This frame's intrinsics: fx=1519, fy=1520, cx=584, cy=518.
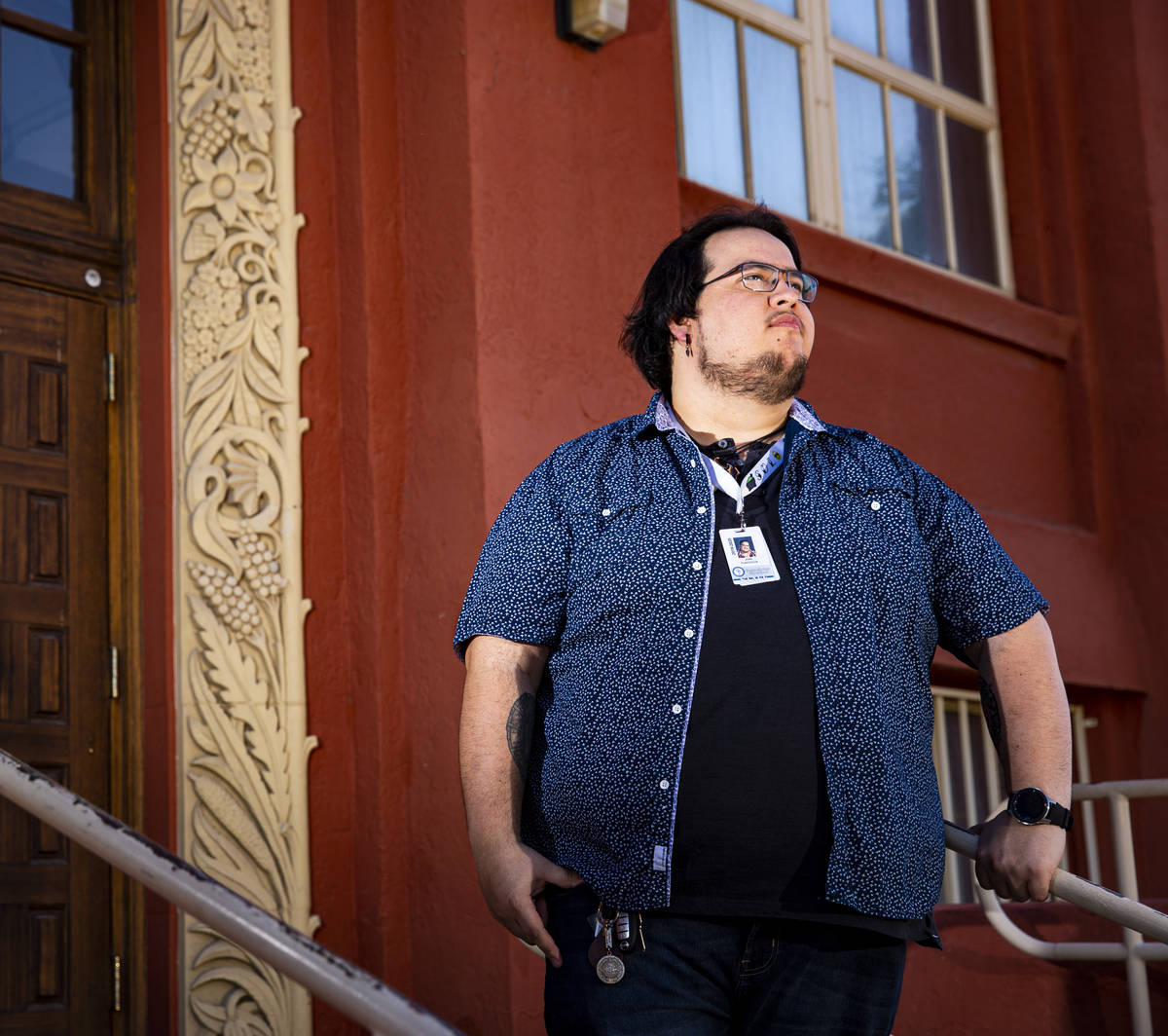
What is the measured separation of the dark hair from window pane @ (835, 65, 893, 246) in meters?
3.45

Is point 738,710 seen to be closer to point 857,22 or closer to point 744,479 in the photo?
point 744,479

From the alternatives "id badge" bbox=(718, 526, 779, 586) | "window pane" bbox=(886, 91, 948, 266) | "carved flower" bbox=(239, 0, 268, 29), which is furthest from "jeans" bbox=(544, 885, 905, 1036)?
"window pane" bbox=(886, 91, 948, 266)

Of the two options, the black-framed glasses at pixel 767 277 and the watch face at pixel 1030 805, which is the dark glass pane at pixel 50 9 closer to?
the black-framed glasses at pixel 767 277

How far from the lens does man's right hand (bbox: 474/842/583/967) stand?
2.14 metres

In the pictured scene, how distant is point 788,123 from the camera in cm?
603

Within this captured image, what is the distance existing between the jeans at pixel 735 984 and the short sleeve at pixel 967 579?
52cm

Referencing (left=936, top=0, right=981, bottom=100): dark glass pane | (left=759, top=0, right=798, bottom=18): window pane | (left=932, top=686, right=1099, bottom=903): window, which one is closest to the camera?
(left=932, top=686, right=1099, bottom=903): window

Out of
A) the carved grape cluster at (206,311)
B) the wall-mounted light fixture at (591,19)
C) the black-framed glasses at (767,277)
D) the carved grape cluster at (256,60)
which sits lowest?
the black-framed glasses at (767,277)

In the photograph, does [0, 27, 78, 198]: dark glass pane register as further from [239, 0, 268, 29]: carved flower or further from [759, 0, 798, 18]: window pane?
[759, 0, 798, 18]: window pane

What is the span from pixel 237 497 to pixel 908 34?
4.00m

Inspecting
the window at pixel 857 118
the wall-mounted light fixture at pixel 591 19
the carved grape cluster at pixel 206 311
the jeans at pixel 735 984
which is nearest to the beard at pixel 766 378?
the jeans at pixel 735 984

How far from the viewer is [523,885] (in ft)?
7.06

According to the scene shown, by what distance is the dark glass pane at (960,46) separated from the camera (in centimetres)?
679

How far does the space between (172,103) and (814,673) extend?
3006mm
